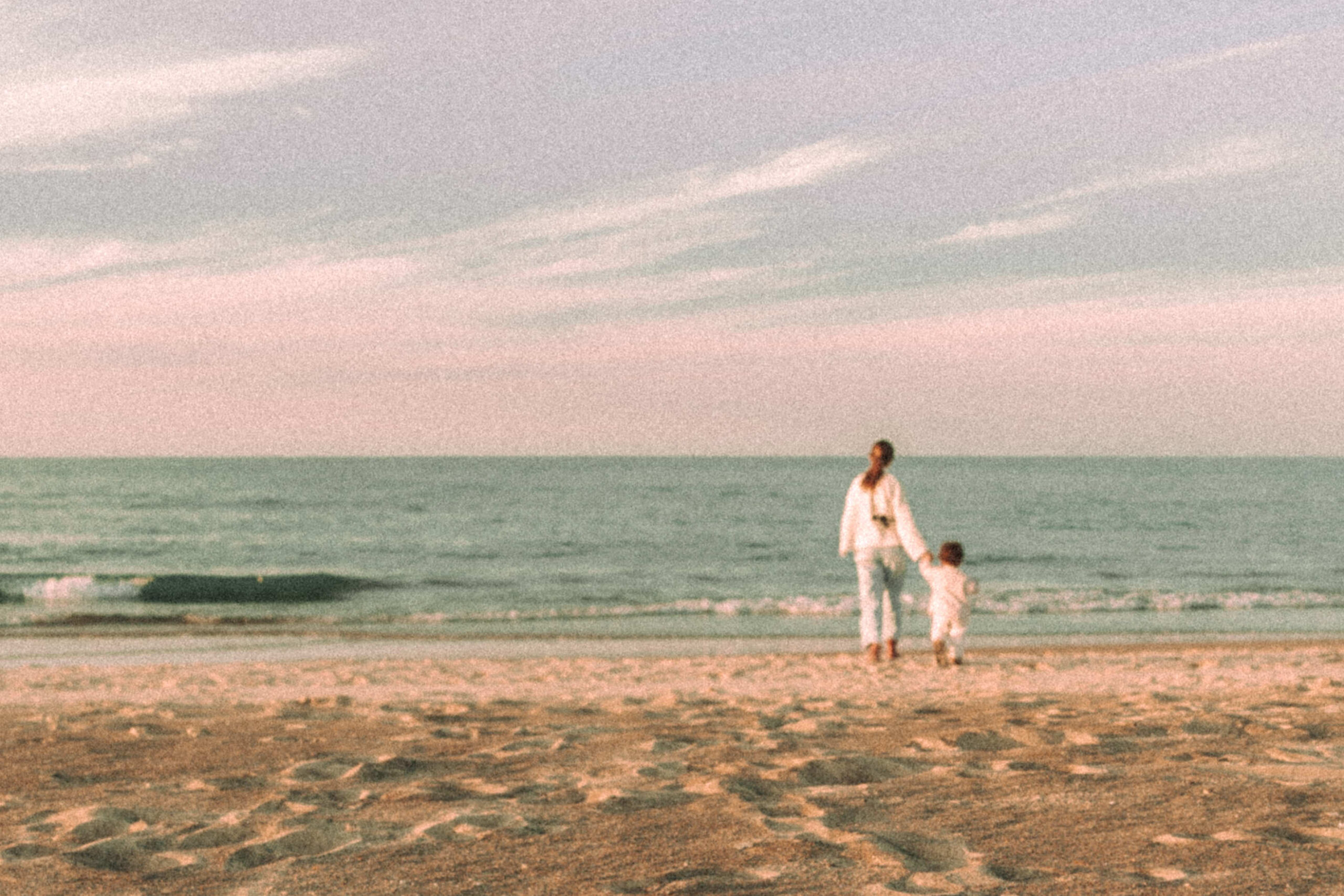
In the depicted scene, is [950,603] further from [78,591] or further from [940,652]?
[78,591]

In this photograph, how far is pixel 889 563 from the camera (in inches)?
400

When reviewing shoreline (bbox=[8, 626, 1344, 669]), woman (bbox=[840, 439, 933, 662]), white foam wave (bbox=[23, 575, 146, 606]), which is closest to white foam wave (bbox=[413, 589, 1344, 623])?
shoreline (bbox=[8, 626, 1344, 669])

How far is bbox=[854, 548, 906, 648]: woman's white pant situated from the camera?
A: 1016cm

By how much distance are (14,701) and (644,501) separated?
47329 mm

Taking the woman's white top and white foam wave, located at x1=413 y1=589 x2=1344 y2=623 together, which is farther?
white foam wave, located at x1=413 y1=589 x2=1344 y2=623

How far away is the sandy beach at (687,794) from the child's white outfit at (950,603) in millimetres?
1816

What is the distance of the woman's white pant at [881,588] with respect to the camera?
400 inches

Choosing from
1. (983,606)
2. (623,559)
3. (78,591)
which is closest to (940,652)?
(983,606)

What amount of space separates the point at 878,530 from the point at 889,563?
0.31 meters

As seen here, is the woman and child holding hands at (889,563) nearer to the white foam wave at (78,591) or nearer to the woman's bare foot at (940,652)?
the woman's bare foot at (940,652)

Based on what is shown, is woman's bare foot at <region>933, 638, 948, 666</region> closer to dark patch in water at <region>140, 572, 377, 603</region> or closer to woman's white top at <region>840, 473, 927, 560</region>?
woman's white top at <region>840, 473, 927, 560</region>

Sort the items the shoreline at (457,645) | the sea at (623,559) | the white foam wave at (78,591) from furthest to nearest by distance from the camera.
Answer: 1. the white foam wave at (78,591)
2. the sea at (623,559)
3. the shoreline at (457,645)

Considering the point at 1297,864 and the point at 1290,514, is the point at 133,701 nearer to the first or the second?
the point at 1297,864

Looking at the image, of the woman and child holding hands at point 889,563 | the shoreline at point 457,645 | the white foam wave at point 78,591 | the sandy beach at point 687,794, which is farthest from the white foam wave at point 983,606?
the sandy beach at point 687,794
